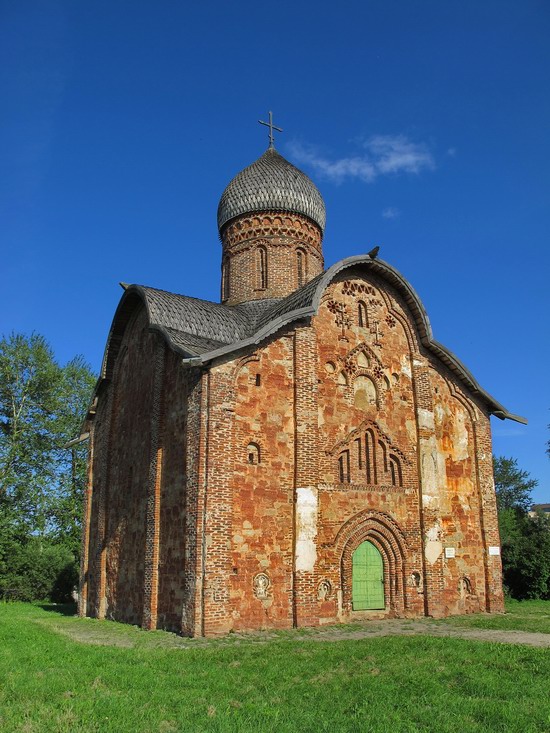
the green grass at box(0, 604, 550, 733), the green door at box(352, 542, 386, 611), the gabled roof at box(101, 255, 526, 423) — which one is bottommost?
the green grass at box(0, 604, 550, 733)

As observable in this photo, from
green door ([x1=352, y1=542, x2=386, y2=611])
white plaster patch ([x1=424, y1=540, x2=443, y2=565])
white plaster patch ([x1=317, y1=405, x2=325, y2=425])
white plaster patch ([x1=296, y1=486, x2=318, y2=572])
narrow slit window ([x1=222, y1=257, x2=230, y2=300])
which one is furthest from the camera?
narrow slit window ([x1=222, y1=257, x2=230, y2=300])

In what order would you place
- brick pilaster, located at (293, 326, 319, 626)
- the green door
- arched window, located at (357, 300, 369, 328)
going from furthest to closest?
arched window, located at (357, 300, 369, 328) < the green door < brick pilaster, located at (293, 326, 319, 626)

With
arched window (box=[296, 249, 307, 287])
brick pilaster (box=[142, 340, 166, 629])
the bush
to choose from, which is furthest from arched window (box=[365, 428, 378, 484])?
the bush

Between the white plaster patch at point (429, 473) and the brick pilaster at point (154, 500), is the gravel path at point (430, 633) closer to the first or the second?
the white plaster patch at point (429, 473)

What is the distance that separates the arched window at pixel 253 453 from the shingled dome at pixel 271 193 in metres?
8.49

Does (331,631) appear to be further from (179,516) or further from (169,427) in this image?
(169,427)

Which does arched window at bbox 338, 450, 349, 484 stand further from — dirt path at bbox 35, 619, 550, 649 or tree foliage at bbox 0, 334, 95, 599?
tree foliage at bbox 0, 334, 95, 599

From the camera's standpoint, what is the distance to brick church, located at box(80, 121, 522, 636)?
11297mm

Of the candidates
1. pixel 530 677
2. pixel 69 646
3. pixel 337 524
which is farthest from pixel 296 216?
pixel 530 677

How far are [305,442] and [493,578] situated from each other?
5979 millimetres

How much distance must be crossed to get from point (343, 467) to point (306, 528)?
169cm

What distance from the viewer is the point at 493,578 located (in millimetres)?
14523

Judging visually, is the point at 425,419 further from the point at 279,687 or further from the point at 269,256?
the point at 279,687

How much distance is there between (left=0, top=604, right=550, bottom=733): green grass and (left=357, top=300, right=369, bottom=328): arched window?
7.02 meters
